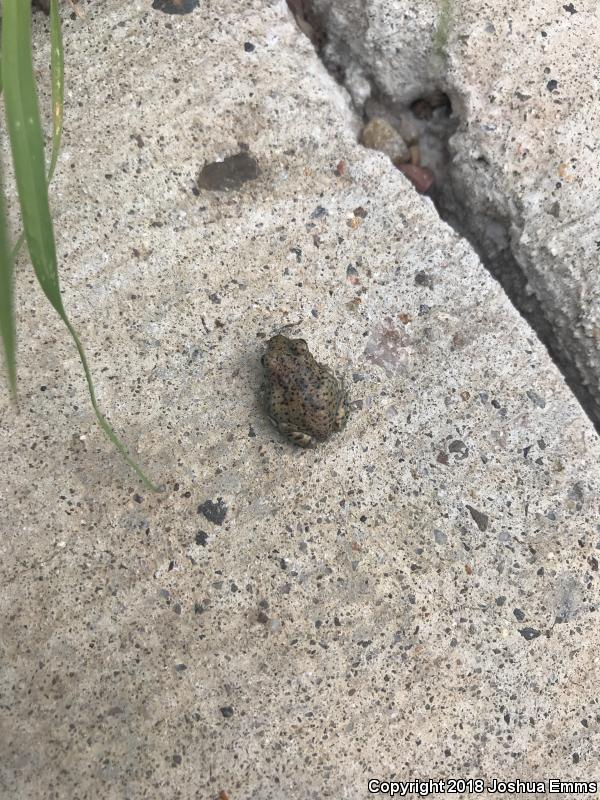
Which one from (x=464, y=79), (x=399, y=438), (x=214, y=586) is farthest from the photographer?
(x=464, y=79)

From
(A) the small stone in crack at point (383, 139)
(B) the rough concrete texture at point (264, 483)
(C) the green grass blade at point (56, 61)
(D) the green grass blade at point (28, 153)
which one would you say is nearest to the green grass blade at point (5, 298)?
(D) the green grass blade at point (28, 153)

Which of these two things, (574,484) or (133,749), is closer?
(133,749)

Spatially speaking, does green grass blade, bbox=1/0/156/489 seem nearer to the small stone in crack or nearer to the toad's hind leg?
the toad's hind leg

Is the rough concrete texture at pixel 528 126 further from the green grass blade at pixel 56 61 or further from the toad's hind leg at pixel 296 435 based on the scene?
the green grass blade at pixel 56 61

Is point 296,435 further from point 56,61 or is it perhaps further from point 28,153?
point 56,61

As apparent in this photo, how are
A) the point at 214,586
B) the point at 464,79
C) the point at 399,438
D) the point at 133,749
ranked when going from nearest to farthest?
the point at 133,749 → the point at 214,586 → the point at 399,438 → the point at 464,79

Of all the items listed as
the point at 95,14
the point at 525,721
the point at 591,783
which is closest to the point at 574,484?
the point at 525,721

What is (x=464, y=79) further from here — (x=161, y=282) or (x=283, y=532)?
(x=283, y=532)

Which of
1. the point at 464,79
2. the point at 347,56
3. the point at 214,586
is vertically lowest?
Result: the point at 214,586

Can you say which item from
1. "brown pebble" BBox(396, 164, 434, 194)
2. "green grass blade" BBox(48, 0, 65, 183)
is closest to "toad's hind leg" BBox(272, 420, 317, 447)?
"green grass blade" BBox(48, 0, 65, 183)
